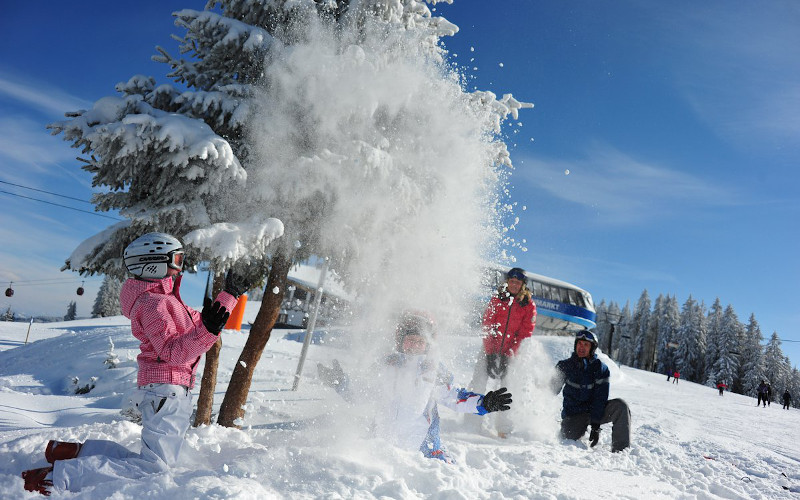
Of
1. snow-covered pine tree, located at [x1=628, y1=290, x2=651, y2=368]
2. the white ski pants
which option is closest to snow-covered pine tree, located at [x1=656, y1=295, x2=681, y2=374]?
snow-covered pine tree, located at [x1=628, y1=290, x2=651, y2=368]

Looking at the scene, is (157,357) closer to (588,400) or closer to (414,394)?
(414,394)

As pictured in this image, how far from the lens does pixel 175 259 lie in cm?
351

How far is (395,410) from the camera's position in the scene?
14.7 ft

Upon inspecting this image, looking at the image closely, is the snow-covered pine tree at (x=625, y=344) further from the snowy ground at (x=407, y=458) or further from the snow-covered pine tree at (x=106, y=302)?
the snow-covered pine tree at (x=106, y=302)

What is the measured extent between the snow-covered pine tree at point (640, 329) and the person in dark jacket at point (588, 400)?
3105 inches

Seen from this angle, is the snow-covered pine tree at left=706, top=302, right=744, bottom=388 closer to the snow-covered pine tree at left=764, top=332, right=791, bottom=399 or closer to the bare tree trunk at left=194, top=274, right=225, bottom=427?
the snow-covered pine tree at left=764, top=332, right=791, bottom=399

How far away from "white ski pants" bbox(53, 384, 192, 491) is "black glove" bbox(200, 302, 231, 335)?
1.90 feet

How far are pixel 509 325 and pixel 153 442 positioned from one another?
4.66m

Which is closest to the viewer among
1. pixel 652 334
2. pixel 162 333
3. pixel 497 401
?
pixel 162 333

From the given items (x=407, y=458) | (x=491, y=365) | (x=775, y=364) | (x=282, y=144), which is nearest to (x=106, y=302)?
(x=282, y=144)

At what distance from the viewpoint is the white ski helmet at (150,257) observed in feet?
11.0

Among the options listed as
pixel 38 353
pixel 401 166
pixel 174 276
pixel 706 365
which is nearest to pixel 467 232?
pixel 401 166

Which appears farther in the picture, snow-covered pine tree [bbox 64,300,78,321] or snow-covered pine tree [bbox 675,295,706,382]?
snow-covered pine tree [bbox 64,300,78,321]

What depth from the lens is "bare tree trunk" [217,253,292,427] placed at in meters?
6.92
